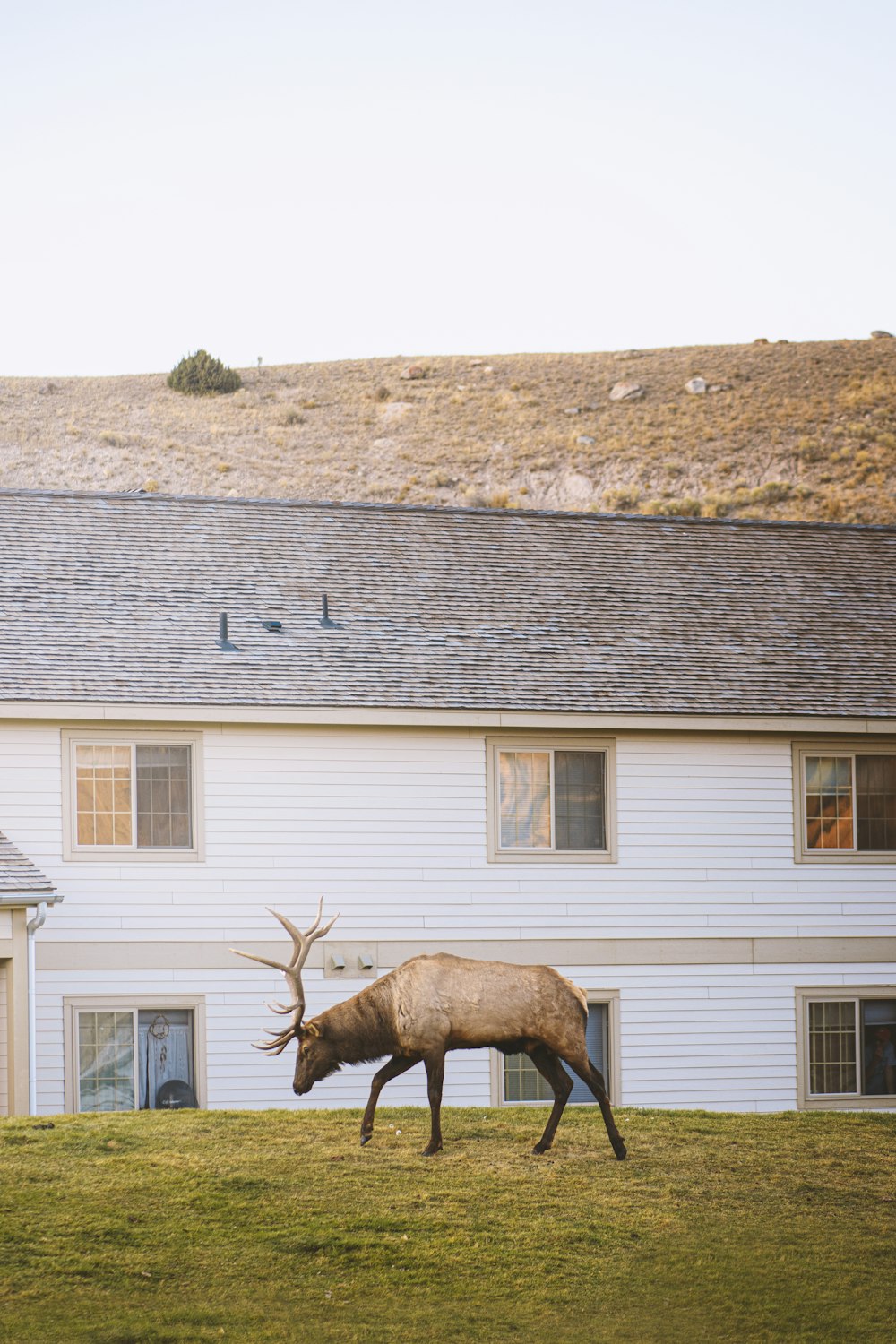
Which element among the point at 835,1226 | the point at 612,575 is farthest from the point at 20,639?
the point at 835,1226

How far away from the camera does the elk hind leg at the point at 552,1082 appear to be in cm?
1321

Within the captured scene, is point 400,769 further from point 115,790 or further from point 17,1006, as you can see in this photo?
point 17,1006

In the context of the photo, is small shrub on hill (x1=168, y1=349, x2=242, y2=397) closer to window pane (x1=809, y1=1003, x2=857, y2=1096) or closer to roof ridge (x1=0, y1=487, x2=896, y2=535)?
roof ridge (x1=0, y1=487, x2=896, y2=535)

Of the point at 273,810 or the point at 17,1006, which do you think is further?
the point at 273,810

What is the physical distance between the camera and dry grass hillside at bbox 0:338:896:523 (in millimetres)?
57188

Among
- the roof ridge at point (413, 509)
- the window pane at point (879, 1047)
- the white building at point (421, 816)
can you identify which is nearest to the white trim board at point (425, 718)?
the white building at point (421, 816)

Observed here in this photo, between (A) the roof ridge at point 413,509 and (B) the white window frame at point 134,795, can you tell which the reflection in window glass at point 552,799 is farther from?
(A) the roof ridge at point 413,509

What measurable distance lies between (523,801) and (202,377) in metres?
54.1

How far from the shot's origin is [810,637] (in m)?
21.8

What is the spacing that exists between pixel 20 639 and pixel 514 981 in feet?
28.4

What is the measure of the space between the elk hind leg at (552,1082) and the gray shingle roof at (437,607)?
6.29 meters

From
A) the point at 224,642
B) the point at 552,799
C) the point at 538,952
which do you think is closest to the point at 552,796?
the point at 552,799

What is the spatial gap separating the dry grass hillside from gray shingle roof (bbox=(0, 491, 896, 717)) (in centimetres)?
3042

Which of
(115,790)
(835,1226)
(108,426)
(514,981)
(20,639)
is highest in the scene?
(108,426)
